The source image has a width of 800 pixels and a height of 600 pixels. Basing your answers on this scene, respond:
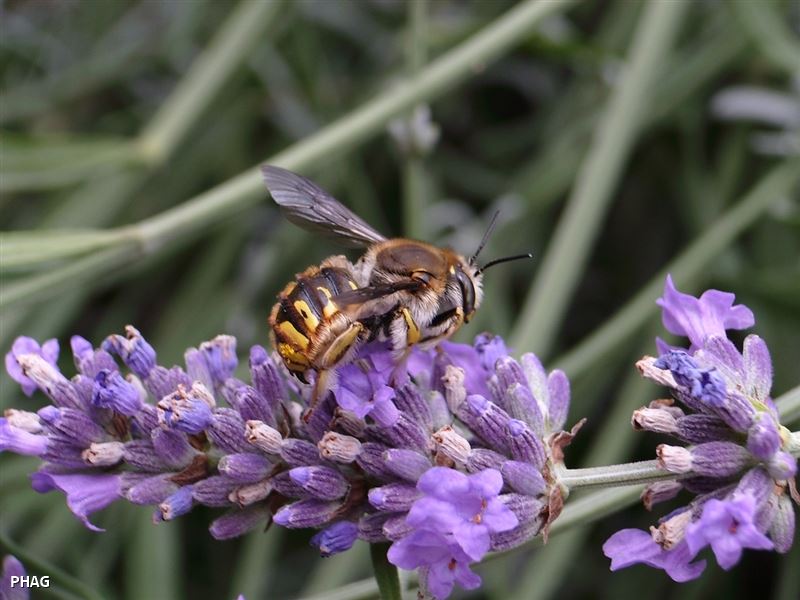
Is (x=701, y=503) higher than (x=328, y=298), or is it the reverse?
(x=328, y=298)

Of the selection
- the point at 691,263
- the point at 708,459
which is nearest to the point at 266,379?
the point at 708,459

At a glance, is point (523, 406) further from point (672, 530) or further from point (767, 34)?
point (767, 34)

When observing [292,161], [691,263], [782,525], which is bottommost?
[782,525]

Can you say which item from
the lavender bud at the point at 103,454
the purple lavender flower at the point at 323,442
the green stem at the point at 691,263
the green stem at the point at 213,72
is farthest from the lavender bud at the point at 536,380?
the green stem at the point at 213,72

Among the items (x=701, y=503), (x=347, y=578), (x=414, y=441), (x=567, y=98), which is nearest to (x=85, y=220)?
(x=347, y=578)

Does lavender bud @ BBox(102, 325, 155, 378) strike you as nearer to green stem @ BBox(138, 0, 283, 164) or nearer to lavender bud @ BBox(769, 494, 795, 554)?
lavender bud @ BBox(769, 494, 795, 554)

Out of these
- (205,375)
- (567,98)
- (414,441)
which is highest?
(567,98)

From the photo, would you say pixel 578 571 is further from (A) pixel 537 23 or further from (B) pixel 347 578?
(A) pixel 537 23
